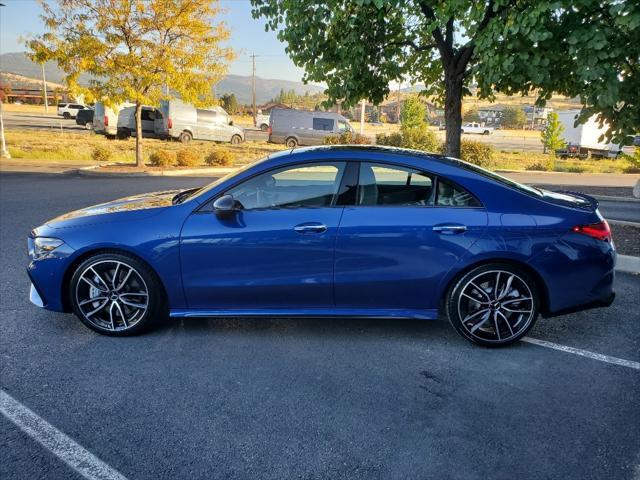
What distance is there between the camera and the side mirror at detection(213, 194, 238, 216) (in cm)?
391

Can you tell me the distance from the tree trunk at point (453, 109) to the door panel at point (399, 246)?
5119 mm

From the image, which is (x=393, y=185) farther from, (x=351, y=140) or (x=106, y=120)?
(x=106, y=120)

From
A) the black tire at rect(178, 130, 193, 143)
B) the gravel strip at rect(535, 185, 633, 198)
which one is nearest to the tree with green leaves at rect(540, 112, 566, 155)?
the gravel strip at rect(535, 185, 633, 198)

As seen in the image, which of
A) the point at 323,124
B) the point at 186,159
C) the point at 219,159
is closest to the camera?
the point at 186,159

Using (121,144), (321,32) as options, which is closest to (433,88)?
(321,32)

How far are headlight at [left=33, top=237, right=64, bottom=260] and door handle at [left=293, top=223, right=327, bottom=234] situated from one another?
1.87 m

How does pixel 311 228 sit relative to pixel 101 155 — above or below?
below

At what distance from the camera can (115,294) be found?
4.12 m

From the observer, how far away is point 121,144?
26297 mm

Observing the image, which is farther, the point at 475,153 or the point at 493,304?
the point at 475,153

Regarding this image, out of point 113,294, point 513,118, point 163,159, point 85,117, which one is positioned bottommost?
point 113,294

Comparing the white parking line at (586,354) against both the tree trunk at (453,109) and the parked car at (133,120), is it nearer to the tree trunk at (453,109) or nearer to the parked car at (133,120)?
the tree trunk at (453,109)

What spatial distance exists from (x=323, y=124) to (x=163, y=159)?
45.4 feet

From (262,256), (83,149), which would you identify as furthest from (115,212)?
(83,149)
